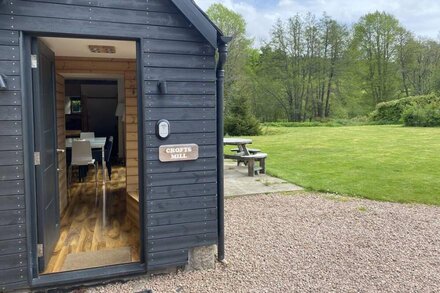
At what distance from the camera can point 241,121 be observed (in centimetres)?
1723

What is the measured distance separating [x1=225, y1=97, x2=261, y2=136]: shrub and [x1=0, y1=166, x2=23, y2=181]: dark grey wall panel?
1464 centimetres

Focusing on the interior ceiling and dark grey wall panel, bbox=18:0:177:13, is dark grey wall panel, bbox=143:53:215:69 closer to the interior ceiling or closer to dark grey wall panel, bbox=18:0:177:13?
dark grey wall panel, bbox=18:0:177:13

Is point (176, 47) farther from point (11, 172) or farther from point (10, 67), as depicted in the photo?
point (11, 172)

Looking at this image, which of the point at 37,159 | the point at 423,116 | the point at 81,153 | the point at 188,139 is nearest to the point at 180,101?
the point at 188,139

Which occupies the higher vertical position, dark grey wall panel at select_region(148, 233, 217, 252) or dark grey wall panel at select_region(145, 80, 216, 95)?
dark grey wall panel at select_region(145, 80, 216, 95)

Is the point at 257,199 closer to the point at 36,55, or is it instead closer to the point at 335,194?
the point at 335,194

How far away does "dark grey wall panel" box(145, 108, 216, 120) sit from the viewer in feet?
9.88

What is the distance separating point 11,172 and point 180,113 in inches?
56.0

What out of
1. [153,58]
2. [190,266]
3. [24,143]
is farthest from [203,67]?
[190,266]

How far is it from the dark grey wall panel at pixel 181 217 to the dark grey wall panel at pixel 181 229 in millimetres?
37

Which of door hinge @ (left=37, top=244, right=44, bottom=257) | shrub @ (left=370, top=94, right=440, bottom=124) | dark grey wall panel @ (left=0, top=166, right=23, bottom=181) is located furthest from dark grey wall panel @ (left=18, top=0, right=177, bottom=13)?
shrub @ (left=370, top=94, right=440, bottom=124)

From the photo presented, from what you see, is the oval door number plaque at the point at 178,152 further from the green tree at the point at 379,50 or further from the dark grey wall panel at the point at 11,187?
the green tree at the point at 379,50

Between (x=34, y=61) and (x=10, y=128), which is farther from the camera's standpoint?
(x=34, y=61)

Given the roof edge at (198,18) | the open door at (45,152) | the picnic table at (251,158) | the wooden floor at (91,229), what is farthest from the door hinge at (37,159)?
the picnic table at (251,158)
